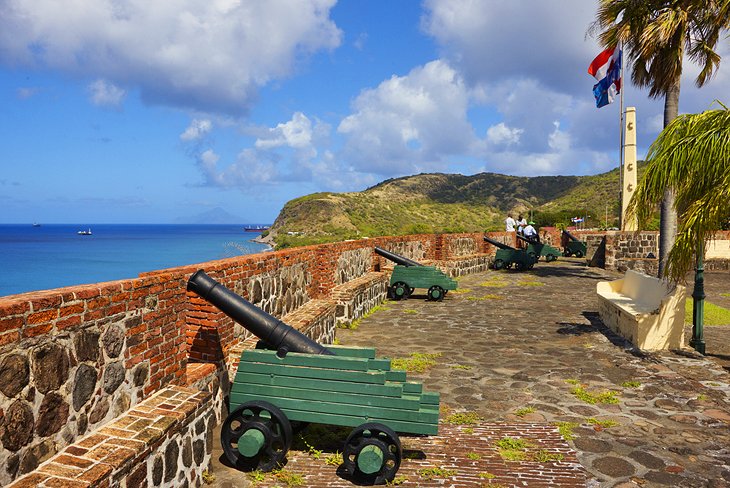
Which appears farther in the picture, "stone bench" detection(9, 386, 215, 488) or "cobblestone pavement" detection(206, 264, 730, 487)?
"cobblestone pavement" detection(206, 264, 730, 487)

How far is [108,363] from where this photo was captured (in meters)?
3.58

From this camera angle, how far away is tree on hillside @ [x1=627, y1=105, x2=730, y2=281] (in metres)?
6.57

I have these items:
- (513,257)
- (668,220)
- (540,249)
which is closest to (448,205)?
(540,249)

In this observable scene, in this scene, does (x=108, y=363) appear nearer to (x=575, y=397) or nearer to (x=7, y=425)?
(x=7, y=425)

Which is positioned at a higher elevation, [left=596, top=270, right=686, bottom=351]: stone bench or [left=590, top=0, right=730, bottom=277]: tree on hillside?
[left=590, top=0, right=730, bottom=277]: tree on hillside

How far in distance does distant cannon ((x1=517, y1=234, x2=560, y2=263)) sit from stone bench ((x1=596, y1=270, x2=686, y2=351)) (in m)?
12.4

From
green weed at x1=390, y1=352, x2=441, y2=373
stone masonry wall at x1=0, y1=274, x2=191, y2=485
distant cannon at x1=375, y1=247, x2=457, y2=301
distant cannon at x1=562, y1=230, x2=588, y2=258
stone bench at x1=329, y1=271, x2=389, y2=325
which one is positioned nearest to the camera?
stone masonry wall at x1=0, y1=274, x2=191, y2=485

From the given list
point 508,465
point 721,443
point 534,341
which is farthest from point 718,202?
point 508,465

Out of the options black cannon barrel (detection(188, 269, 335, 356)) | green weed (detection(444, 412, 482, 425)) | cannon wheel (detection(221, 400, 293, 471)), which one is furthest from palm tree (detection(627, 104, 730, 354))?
cannon wheel (detection(221, 400, 293, 471))

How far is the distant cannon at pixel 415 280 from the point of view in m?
13.5

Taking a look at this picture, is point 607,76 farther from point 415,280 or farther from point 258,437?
point 258,437

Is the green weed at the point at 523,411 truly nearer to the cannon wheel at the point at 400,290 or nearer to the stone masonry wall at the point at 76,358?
the stone masonry wall at the point at 76,358

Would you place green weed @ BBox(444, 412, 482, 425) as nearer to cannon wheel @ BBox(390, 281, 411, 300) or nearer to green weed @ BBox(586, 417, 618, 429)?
green weed @ BBox(586, 417, 618, 429)

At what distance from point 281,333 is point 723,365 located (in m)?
6.93
